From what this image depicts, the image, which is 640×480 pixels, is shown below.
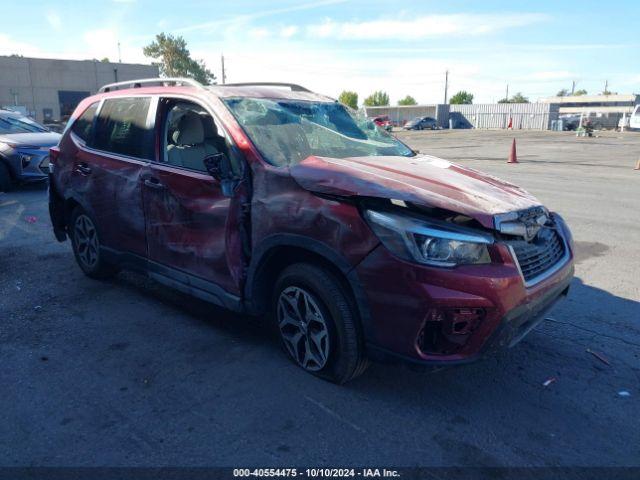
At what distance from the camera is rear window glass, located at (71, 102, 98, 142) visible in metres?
5.05

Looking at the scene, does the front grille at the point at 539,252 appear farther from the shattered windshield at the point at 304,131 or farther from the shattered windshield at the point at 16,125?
the shattered windshield at the point at 16,125

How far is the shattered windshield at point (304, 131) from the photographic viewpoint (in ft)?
11.9

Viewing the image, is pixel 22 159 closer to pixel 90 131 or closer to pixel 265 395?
pixel 90 131

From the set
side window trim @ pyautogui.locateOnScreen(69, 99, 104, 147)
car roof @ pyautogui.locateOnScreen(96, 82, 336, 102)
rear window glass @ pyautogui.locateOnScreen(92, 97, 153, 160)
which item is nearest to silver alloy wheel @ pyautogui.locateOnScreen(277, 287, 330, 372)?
car roof @ pyautogui.locateOnScreen(96, 82, 336, 102)

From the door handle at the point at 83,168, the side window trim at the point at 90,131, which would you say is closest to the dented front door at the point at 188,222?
the door handle at the point at 83,168

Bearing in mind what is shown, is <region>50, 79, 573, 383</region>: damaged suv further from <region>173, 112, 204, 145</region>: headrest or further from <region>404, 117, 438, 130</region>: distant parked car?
<region>404, 117, 438, 130</region>: distant parked car

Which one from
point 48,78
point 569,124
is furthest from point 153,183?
point 48,78

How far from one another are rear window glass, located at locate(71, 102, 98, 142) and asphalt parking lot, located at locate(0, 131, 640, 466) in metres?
1.52

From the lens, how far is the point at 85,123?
16.8ft

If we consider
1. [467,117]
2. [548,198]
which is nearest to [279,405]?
[548,198]

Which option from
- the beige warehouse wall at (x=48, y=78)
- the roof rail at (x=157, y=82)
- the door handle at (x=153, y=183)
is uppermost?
the beige warehouse wall at (x=48, y=78)

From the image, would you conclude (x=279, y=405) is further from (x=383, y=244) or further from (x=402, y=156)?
(x=402, y=156)

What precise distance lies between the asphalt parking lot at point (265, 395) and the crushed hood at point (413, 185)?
2.97ft

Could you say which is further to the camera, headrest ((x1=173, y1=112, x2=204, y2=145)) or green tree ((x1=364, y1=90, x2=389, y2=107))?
green tree ((x1=364, y1=90, x2=389, y2=107))
